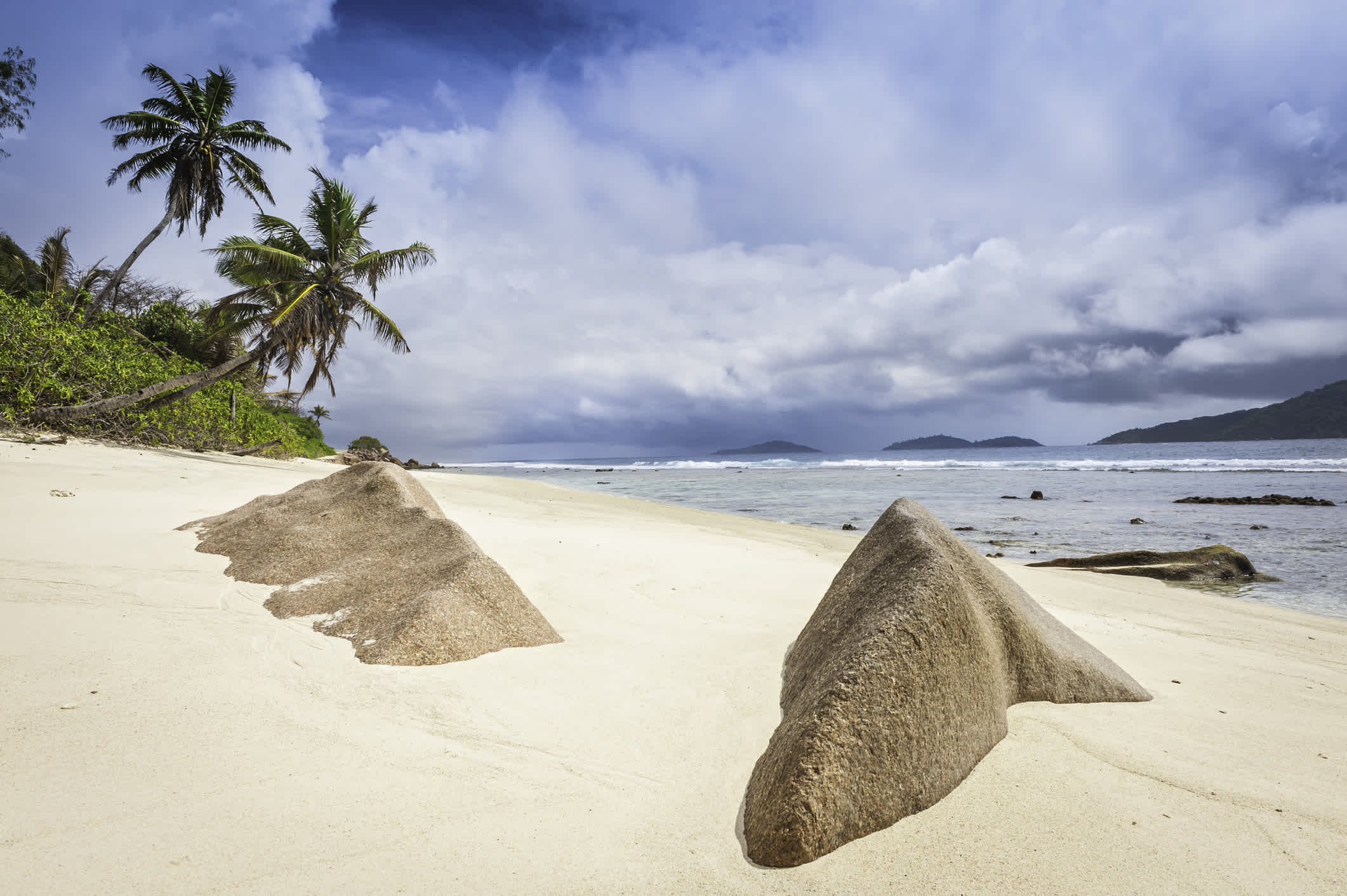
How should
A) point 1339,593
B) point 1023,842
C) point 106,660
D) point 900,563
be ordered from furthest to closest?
point 1339,593, point 106,660, point 900,563, point 1023,842

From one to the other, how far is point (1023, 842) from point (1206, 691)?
2.36 m

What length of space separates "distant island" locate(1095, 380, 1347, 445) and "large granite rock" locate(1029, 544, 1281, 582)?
116999 millimetres

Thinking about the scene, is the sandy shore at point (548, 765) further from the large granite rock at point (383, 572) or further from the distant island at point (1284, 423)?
the distant island at point (1284, 423)

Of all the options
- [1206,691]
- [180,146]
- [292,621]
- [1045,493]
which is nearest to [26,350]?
[180,146]

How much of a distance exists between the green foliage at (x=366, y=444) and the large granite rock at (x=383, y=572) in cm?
5833

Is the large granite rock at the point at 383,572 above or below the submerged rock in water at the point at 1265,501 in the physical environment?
above

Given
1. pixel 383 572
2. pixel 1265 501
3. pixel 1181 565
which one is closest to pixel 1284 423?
pixel 1265 501

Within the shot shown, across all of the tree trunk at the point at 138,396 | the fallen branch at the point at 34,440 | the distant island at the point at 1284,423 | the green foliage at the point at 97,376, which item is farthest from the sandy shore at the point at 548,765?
the distant island at the point at 1284,423

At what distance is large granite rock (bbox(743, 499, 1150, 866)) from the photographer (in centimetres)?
197

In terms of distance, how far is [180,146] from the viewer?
22734mm

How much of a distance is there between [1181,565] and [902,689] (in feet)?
30.4

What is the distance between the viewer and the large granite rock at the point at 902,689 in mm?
1971

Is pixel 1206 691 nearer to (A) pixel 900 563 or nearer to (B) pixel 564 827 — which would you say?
(A) pixel 900 563

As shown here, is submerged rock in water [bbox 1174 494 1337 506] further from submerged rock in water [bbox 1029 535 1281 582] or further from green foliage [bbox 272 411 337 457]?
green foliage [bbox 272 411 337 457]
